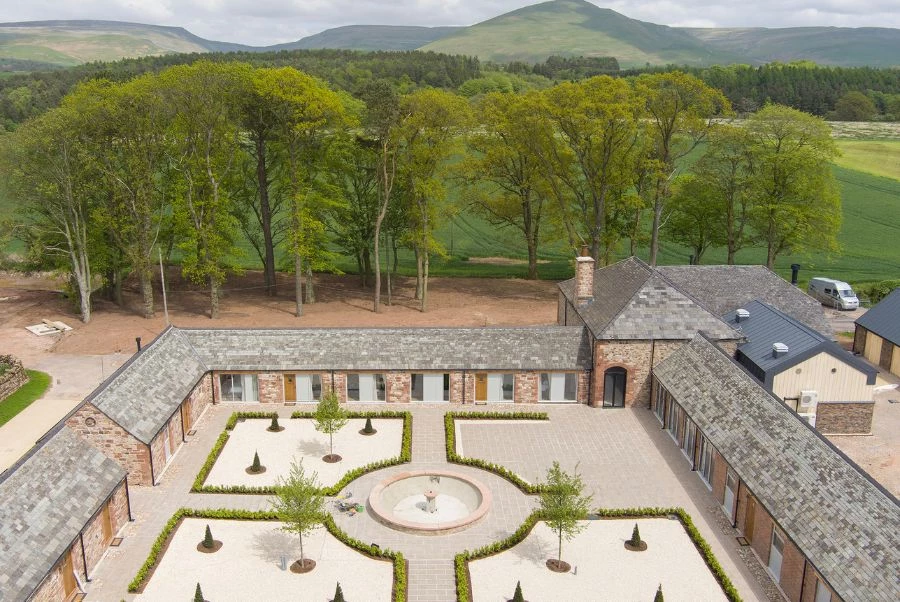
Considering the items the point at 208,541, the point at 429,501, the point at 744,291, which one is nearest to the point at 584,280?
the point at 744,291

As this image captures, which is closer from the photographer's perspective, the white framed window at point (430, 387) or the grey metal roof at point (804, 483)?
the grey metal roof at point (804, 483)

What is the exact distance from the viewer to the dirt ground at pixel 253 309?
5047 cm

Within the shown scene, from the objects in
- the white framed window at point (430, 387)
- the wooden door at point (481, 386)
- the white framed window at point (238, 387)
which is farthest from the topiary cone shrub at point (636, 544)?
the white framed window at point (238, 387)

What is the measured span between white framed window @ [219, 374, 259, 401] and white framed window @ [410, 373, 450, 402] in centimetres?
832

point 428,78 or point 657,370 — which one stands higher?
point 428,78

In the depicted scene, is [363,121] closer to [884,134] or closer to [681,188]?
[681,188]

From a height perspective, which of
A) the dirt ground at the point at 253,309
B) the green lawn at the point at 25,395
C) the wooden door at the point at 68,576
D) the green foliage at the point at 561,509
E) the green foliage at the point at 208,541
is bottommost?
the dirt ground at the point at 253,309

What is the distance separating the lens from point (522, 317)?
55.9m

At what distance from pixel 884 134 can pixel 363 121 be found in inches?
4573

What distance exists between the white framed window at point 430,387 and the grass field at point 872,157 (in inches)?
3397

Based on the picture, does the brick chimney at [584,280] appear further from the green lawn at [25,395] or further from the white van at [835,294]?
the green lawn at [25,395]

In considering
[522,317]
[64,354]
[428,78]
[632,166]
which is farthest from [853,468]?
[428,78]

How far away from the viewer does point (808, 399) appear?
114 feet

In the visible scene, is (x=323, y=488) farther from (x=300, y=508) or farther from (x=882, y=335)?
(x=882, y=335)
